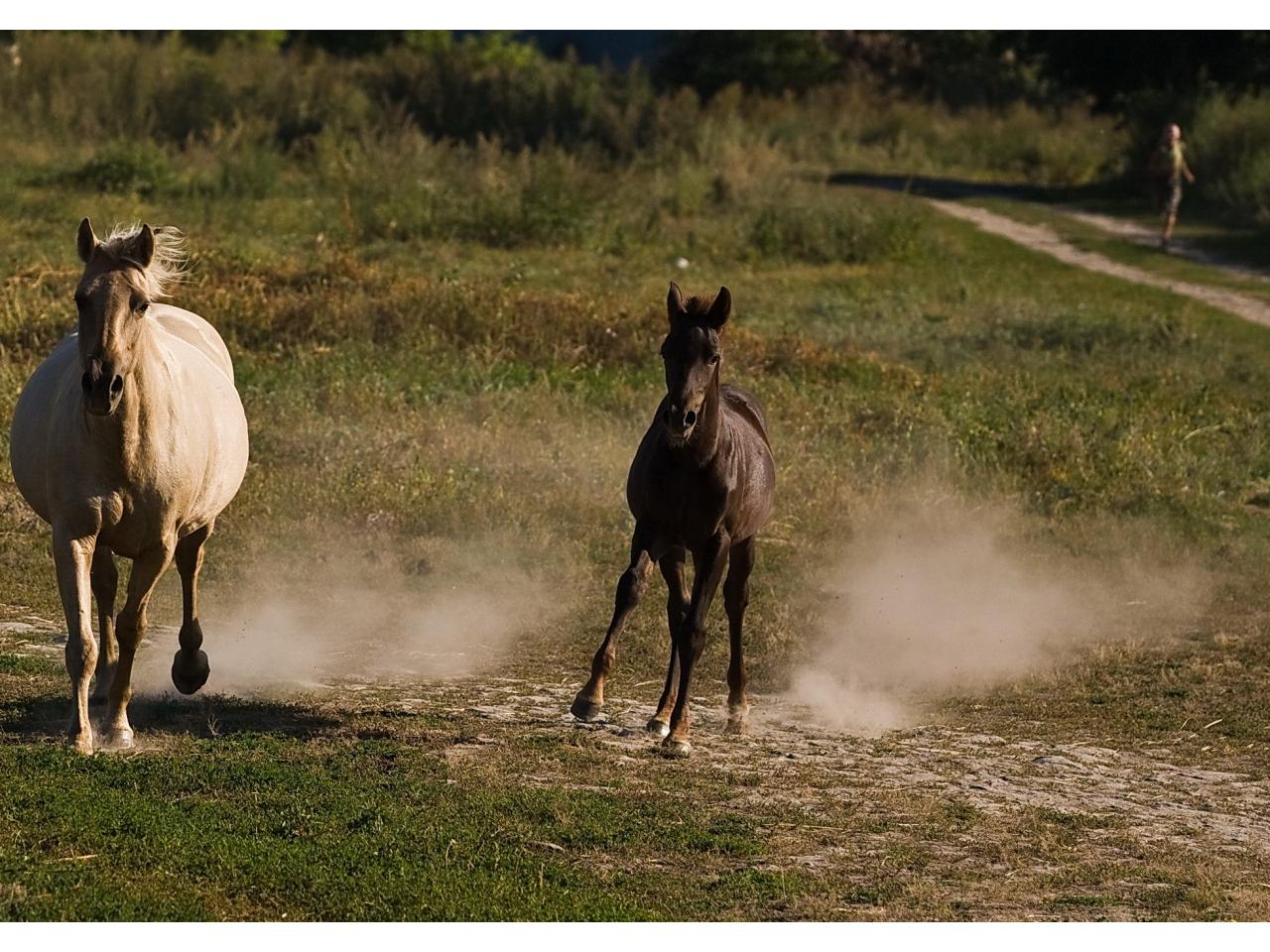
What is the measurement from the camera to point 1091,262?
28.0 metres

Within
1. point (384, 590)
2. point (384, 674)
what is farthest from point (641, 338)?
point (384, 674)

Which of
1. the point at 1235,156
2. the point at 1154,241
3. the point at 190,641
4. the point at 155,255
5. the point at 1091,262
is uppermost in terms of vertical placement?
the point at 1235,156

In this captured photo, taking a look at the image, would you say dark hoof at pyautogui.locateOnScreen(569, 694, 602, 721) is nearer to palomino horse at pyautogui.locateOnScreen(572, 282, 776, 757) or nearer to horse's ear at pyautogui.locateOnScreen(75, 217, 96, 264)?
palomino horse at pyautogui.locateOnScreen(572, 282, 776, 757)

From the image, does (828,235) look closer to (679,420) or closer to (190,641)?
(190,641)

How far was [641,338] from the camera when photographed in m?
18.3

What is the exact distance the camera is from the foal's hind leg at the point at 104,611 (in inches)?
335

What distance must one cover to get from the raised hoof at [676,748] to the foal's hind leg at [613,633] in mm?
532

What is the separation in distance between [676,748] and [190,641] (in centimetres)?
251

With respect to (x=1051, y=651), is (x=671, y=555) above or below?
above

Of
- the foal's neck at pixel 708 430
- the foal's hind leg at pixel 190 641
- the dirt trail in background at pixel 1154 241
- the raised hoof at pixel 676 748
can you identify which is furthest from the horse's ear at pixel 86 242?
the dirt trail in background at pixel 1154 241

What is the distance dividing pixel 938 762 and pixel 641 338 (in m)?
10.0

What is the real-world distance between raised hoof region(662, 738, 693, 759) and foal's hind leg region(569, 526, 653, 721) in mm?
532

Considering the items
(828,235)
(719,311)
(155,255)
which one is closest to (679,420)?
(719,311)

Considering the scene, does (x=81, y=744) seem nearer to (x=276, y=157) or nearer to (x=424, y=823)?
(x=424, y=823)
